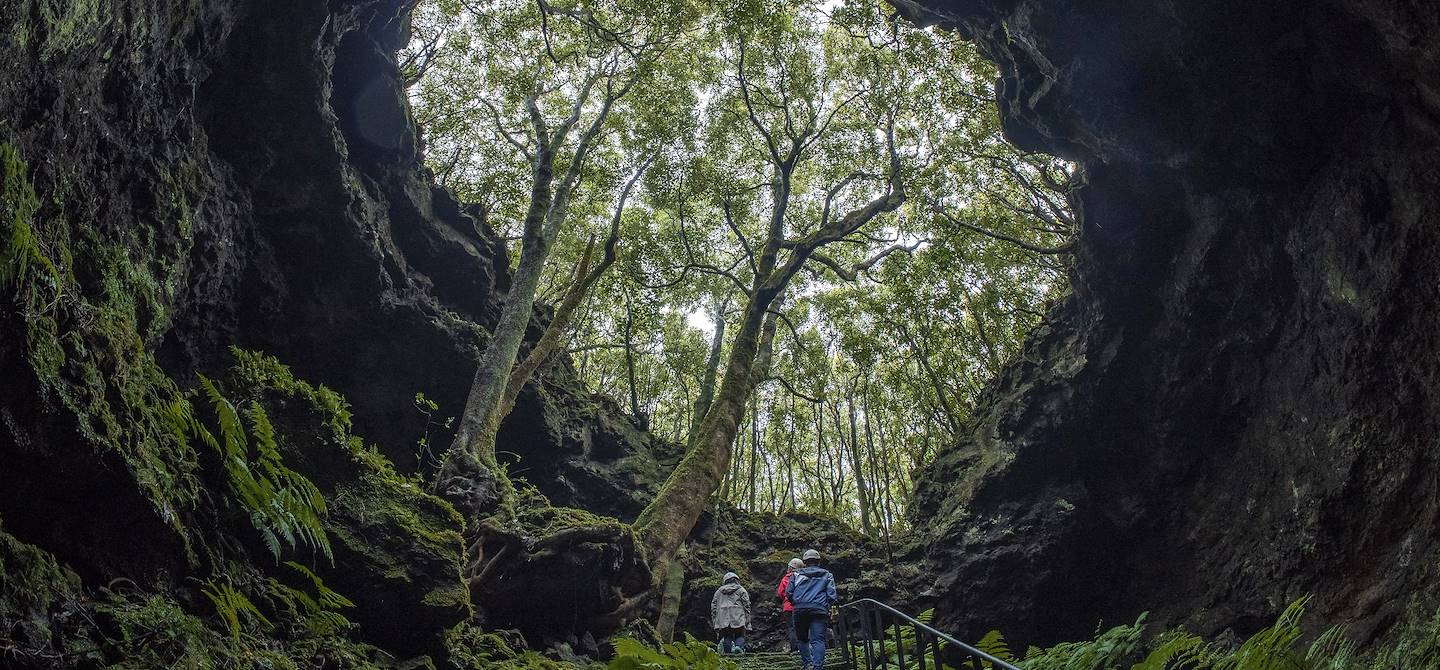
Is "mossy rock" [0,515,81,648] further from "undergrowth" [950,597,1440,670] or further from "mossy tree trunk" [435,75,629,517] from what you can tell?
"mossy tree trunk" [435,75,629,517]

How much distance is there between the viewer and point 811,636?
8609 millimetres

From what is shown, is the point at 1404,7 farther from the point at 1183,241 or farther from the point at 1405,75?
the point at 1183,241

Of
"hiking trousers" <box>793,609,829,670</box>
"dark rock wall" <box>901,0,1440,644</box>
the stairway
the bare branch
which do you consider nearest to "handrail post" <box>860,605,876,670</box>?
"hiking trousers" <box>793,609,829,670</box>

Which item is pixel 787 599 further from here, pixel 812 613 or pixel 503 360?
pixel 503 360

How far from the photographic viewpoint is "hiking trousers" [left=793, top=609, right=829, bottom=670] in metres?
8.51

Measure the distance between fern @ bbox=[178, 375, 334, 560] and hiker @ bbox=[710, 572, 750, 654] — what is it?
24.4ft

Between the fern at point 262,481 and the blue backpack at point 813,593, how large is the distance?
223 inches

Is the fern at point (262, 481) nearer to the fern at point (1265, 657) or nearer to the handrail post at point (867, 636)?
the handrail post at point (867, 636)

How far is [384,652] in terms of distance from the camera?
5086 mm

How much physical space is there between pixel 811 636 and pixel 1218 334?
675cm

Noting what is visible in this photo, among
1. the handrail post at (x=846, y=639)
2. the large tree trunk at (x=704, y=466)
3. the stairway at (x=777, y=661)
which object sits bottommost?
the stairway at (x=777, y=661)

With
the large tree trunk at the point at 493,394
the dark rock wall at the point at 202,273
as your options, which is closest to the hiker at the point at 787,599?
the large tree trunk at the point at 493,394

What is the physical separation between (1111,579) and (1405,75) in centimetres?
753

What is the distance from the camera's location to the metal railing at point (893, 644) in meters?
4.63
